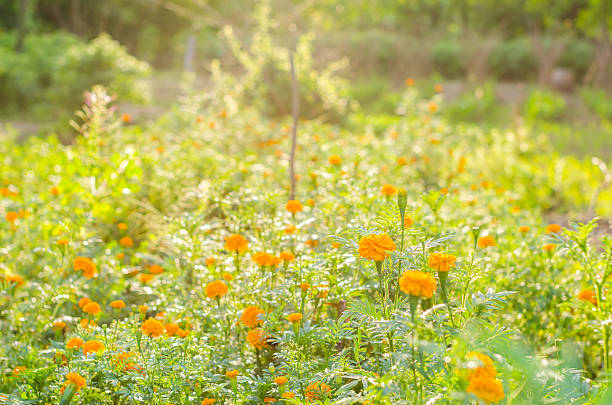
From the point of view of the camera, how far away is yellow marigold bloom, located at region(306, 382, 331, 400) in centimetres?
131

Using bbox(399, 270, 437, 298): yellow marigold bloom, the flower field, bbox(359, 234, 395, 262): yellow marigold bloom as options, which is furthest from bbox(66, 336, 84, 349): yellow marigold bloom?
bbox(399, 270, 437, 298): yellow marigold bloom

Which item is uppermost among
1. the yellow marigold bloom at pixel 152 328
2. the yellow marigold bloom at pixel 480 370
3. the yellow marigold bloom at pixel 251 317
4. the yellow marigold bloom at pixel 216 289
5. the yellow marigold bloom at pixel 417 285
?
the yellow marigold bloom at pixel 417 285

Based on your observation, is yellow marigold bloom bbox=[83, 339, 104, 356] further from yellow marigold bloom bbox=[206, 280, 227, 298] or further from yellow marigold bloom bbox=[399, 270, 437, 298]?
yellow marigold bloom bbox=[399, 270, 437, 298]

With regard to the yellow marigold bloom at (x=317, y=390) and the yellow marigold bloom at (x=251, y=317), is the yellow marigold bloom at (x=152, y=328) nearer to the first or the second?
the yellow marigold bloom at (x=251, y=317)

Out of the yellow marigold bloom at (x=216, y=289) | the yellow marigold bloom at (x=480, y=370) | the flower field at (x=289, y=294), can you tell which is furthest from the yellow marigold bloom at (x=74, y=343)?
the yellow marigold bloom at (x=480, y=370)

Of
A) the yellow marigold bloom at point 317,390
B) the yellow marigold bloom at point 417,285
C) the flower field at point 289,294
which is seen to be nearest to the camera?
the yellow marigold bloom at point 417,285

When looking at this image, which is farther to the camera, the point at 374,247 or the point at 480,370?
the point at 374,247

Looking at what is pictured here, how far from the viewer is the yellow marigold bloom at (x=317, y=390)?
1.31m

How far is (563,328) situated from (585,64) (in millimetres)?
15856

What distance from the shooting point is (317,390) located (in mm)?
1367

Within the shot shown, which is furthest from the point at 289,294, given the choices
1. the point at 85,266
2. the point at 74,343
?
the point at 85,266

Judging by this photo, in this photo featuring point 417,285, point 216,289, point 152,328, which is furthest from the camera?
point 216,289

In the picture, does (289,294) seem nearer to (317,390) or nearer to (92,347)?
(317,390)

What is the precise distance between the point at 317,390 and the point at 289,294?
397mm
